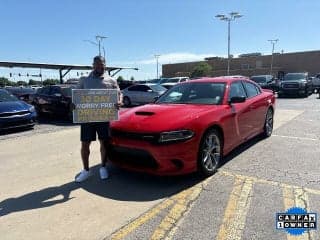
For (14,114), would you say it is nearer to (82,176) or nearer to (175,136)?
(82,176)

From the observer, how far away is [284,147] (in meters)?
7.25

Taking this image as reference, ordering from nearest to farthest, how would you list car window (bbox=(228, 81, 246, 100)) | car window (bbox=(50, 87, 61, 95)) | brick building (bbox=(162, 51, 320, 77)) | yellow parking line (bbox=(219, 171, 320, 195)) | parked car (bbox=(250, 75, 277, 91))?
1. yellow parking line (bbox=(219, 171, 320, 195))
2. car window (bbox=(228, 81, 246, 100))
3. car window (bbox=(50, 87, 61, 95))
4. parked car (bbox=(250, 75, 277, 91))
5. brick building (bbox=(162, 51, 320, 77))

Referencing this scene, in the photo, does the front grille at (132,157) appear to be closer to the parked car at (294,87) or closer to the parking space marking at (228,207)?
the parking space marking at (228,207)

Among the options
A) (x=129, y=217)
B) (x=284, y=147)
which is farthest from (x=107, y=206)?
(x=284, y=147)

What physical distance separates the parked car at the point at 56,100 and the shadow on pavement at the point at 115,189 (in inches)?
305

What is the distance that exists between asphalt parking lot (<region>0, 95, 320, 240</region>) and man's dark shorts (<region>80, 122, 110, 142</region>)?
666 millimetres

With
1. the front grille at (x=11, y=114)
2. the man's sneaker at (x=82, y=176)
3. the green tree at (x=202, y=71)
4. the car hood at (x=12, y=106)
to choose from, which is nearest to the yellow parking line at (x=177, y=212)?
the man's sneaker at (x=82, y=176)

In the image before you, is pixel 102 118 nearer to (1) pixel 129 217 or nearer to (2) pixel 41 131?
(1) pixel 129 217

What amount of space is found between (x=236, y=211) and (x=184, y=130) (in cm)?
135

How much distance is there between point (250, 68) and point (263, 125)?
255ft

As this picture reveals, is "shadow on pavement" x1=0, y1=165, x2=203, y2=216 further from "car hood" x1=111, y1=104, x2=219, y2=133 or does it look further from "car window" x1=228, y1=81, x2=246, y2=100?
"car window" x1=228, y1=81, x2=246, y2=100

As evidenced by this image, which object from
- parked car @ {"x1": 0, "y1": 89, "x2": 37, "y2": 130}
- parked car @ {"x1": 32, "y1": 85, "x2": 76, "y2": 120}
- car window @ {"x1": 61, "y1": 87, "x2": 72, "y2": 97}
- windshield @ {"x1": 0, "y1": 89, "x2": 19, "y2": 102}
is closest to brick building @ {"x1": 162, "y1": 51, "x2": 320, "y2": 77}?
parked car @ {"x1": 32, "y1": 85, "x2": 76, "y2": 120}

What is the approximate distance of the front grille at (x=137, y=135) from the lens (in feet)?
15.7

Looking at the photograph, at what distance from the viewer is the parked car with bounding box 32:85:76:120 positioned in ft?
42.3
